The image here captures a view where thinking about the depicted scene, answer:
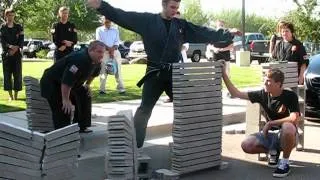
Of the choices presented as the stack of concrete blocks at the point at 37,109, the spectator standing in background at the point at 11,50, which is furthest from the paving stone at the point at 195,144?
the spectator standing in background at the point at 11,50

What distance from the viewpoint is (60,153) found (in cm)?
422

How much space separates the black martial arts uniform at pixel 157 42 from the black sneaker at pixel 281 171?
4.93 feet

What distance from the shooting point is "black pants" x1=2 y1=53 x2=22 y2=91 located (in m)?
11.3

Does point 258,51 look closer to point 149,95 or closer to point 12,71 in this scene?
point 12,71

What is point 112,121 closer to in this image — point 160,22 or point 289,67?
point 160,22

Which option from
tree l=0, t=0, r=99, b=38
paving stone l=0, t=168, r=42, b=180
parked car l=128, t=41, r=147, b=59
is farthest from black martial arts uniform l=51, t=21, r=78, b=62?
tree l=0, t=0, r=99, b=38

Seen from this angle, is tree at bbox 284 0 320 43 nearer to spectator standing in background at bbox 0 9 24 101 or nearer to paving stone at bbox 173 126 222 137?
spectator standing in background at bbox 0 9 24 101

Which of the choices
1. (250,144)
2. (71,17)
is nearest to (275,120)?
(250,144)

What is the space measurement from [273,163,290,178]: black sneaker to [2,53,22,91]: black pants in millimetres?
6697

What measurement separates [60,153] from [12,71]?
25.1ft

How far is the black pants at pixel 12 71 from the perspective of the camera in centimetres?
1128

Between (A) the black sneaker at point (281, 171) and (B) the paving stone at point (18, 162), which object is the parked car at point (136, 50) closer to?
(A) the black sneaker at point (281, 171)

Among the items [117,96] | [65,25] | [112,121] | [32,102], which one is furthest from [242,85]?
[112,121]

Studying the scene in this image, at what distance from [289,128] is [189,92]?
1.21 meters
